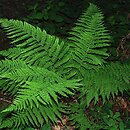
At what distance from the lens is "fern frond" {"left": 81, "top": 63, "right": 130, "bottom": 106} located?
4.09 metres

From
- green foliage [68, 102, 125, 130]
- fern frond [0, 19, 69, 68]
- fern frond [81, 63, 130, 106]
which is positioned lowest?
green foliage [68, 102, 125, 130]

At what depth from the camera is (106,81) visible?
4129 millimetres

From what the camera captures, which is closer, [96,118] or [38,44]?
[38,44]

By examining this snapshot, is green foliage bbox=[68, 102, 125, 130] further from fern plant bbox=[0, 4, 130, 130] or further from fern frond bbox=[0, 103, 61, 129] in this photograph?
fern frond bbox=[0, 103, 61, 129]

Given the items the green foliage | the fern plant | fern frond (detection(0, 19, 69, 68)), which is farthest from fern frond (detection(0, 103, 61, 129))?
fern frond (detection(0, 19, 69, 68))

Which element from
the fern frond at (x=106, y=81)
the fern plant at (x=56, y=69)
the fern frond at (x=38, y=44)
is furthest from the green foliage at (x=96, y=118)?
the fern frond at (x=38, y=44)

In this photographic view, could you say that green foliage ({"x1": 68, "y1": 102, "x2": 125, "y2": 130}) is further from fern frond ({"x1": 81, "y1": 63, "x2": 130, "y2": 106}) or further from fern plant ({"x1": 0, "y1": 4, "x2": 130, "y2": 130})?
fern frond ({"x1": 81, "y1": 63, "x2": 130, "y2": 106})

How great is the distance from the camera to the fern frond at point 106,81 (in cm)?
409

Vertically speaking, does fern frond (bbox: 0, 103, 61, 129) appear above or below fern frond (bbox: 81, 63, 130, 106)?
below

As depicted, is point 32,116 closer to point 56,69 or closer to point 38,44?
point 56,69

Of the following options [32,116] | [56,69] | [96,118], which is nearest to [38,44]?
[56,69]

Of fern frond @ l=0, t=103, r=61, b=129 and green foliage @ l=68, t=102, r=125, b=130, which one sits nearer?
fern frond @ l=0, t=103, r=61, b=129

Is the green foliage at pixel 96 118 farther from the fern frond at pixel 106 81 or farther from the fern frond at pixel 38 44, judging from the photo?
the fern frond at pixel 38 44

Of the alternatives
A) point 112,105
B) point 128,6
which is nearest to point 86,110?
point 112,105
